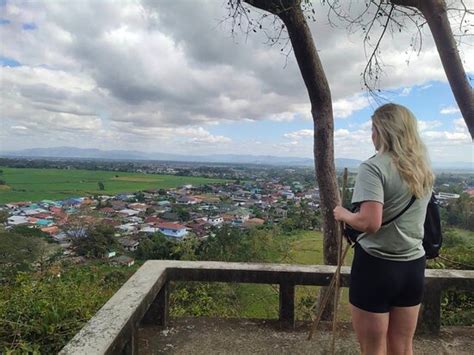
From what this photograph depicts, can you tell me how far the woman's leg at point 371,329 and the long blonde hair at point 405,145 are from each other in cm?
63

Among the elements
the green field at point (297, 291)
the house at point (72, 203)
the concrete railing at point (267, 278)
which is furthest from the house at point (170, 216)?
the concrete railing at point (267, 278)

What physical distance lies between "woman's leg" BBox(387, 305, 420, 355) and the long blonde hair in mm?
599

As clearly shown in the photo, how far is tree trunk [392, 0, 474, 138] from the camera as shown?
3029mm

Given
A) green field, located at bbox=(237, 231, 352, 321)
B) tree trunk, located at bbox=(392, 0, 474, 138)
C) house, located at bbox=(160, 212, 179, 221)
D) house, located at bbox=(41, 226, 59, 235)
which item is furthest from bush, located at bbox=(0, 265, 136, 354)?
house, located at bbox=(160, 212, 179, 221)

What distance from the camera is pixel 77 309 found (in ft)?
9.16

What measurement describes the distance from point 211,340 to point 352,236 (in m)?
1.46

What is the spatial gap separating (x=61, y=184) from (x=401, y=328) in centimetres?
3157

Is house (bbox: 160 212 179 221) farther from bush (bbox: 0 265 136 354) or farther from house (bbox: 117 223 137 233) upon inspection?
bush (bbox: 0 265 136 354)

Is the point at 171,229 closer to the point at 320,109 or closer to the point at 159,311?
the point at 320,109

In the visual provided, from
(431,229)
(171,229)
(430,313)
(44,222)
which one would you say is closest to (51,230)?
(44,222)

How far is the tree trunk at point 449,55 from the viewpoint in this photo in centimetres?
303

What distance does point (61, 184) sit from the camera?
1168 inches

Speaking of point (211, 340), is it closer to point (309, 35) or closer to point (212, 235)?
point (309, 35)

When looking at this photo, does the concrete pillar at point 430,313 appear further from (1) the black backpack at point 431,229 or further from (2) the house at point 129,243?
(2) the house at point 129,243
